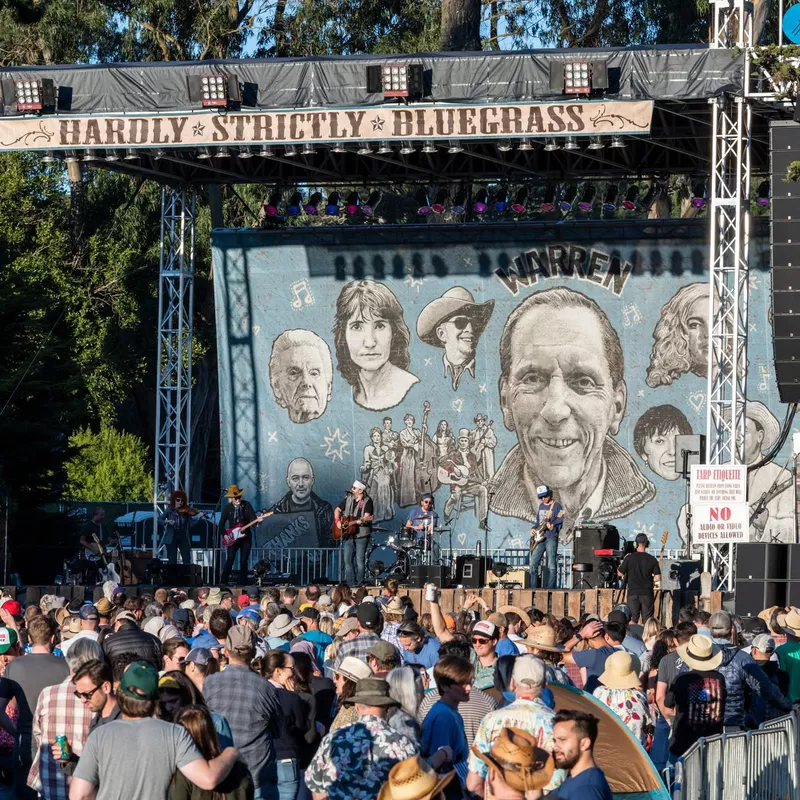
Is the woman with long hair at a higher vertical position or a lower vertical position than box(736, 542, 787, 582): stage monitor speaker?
higher

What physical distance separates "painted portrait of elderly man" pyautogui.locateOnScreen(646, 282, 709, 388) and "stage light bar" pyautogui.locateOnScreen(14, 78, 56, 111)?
9.72 m

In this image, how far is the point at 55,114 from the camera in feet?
74.1

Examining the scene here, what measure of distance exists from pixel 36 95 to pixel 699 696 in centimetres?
1566

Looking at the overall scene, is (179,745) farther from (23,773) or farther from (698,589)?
(698,589)

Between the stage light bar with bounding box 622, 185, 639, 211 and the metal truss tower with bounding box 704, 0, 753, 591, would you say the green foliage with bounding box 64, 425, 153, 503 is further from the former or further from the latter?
the metal truss tower with bounding box 704, 0, 753, 591

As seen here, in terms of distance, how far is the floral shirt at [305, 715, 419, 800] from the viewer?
20.3 ft

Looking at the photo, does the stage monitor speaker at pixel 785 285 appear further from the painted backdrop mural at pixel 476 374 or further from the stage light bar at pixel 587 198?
the painted backdrop mural at pixel 476 374

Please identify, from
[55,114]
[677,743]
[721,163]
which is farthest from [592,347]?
[677,743]

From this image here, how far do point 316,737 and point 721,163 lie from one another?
14.0 meters

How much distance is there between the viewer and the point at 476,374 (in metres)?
26.2

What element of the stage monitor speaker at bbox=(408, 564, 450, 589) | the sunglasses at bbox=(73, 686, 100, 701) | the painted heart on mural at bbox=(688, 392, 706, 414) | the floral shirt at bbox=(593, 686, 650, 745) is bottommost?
the stage monitor speaker at bbox=(408, 564, 450, 589)

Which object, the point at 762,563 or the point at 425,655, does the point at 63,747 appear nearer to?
the point at 425,655

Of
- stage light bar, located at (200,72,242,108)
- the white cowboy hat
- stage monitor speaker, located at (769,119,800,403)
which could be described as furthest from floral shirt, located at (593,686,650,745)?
the white cowboy hat

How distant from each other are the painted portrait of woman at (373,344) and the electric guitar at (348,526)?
145 inches
